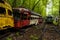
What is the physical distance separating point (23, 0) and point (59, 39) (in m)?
20.1

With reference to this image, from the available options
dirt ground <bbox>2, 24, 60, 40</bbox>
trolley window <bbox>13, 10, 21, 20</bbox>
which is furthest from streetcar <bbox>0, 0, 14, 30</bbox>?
trolley window <bbox>13, 10, 21, 20</bbox>

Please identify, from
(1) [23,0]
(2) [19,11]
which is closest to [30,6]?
(1) [23,0]

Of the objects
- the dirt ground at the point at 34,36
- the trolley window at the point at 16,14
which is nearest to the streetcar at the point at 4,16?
the dirt ground at the point at 34,36

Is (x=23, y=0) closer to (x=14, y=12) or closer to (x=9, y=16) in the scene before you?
(x=14, y=12)

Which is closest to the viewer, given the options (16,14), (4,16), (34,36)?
(4,16)

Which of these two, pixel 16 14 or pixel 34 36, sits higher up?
pixel 16 14

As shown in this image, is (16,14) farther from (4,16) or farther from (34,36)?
(4,16)

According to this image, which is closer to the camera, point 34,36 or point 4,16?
point 4,16

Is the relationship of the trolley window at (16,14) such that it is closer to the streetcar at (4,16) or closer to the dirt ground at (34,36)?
the dirt ground at (34,36)

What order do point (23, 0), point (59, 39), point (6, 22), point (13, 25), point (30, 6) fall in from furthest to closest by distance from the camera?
point (30, 6)
point (23, 0)
point (13, 25)
point (6, 22)
point (59, 39)

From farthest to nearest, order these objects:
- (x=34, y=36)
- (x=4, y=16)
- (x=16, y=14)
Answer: (x=16, y=14)
(x=34, y=36)
(x=4, y=16)

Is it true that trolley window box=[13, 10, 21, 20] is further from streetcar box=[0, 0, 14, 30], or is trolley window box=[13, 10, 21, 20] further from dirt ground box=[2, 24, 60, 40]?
streetcar box=[0, 0, 14, 30]

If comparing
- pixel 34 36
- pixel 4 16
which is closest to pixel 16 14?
pixel 34 36

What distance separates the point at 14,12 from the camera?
57.9 feet
